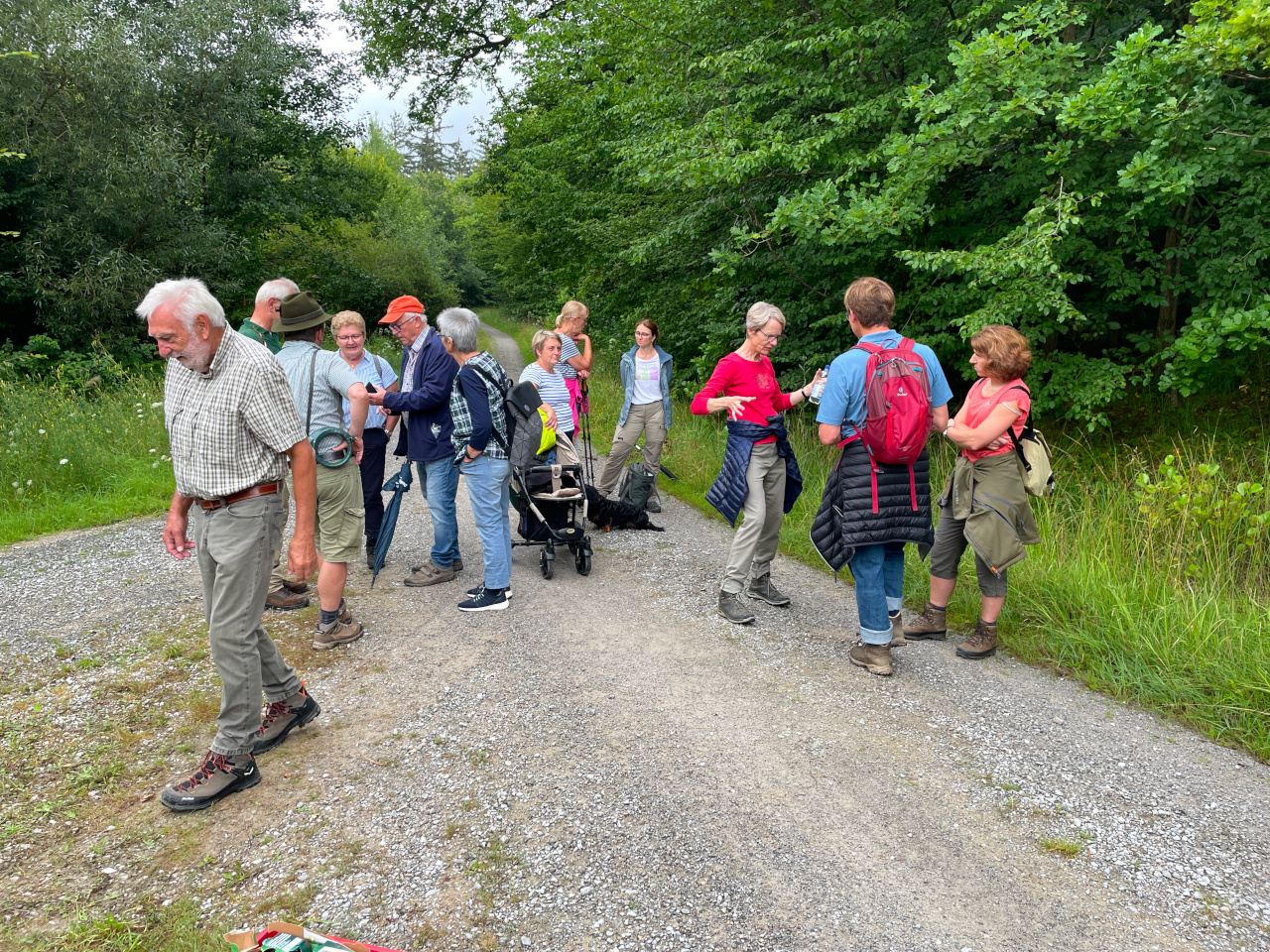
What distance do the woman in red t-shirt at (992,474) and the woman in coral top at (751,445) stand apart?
100 centimetres

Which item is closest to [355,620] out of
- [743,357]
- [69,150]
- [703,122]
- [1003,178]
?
[743,357]

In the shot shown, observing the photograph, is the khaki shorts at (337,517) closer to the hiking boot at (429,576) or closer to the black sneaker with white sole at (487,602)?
the black sneaker with white sole at (487,602)

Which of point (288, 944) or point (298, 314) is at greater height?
point (298, 314)

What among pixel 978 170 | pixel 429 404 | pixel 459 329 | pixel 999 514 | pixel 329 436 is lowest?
pixel 999 514

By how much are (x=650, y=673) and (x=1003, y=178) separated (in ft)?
22.7

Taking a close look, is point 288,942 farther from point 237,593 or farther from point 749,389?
point 749,389

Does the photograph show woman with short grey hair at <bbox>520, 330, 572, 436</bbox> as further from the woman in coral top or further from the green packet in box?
the green packet in box

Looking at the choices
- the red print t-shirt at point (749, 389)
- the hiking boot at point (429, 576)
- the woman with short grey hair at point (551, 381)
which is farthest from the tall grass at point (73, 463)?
the red print t-shirt at point (749, 389)

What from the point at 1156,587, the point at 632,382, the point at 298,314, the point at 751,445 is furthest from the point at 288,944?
the point at 632,382

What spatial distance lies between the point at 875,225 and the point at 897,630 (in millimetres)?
3801

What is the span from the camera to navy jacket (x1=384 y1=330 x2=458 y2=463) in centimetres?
540

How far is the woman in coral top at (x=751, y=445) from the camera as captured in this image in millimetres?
4902

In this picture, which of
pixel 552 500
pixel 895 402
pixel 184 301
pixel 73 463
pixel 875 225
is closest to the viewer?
pixel 184 301

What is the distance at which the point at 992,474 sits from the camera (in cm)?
436
